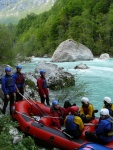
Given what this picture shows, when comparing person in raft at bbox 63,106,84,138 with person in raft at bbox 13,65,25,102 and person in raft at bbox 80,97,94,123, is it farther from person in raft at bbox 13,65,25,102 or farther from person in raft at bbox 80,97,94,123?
person in raft at bbox 13,65,25,102

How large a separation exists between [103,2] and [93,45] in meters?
14.1

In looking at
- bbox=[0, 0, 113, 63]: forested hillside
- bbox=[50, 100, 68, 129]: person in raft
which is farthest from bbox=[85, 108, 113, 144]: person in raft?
bbox=[0, 0, 113, 63]: forested hillside

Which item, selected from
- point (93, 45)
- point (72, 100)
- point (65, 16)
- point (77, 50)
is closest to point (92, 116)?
point (72, 100)

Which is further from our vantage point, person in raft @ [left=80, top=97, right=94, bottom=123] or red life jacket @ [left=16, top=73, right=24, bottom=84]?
red life jacket @ [left=16, top=73, right=24, bottom=84]

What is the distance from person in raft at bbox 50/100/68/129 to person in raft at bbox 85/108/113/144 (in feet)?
5.05

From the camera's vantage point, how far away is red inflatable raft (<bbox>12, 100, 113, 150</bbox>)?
23.2ft

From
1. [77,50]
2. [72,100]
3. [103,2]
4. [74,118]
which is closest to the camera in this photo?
[74,118]

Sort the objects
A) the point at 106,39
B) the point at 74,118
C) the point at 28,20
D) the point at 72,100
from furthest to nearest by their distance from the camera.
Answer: the point at 28,20, the point at 106,39, the point at 72,100, the point at 74,118

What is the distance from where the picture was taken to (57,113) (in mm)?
8367

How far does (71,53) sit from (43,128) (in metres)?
32.3

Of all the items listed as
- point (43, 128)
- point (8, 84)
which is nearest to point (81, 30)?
point (8, 84)

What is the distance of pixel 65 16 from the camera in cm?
6031

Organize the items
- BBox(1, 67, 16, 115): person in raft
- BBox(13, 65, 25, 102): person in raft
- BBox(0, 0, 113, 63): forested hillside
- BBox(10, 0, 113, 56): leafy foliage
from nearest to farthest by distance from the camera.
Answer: BBox(1, 67, 16, 115): person in raft, BBox(13, 65, 25, 102): person in raft, BBox(0, 0, 113, 63): forested hillside, BBox(10, 0, 113, 56): leafy foliage

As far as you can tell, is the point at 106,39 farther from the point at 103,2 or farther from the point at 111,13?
the point at 103,2
